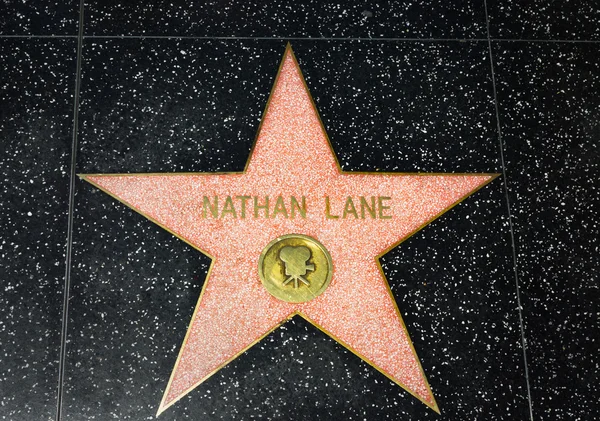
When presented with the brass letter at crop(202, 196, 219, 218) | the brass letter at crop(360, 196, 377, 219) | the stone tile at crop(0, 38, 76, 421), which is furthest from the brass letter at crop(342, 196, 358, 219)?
the stone tile at crop(0, 38, 76, 421)

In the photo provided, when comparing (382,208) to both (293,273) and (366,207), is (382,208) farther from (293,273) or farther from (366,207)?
(293,273)

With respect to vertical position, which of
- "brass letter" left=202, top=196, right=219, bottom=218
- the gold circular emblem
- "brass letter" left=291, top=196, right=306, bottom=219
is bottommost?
the gold circular emblem

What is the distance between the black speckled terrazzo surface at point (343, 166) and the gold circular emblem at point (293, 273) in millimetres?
76

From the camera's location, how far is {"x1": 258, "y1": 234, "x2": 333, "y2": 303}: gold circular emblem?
1.02m

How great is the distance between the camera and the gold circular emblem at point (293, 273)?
102cm

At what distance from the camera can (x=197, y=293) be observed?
1035 mm

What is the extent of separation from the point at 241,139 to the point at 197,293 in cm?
31

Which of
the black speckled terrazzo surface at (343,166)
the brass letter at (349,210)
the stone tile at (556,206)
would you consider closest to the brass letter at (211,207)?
the black speckled terrazzo surface at (343,166)

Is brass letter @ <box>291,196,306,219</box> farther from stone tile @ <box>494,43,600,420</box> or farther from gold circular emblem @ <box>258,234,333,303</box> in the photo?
stone tile @ <box>494,43,600,420</box>

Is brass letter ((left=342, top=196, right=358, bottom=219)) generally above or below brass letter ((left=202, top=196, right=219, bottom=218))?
above

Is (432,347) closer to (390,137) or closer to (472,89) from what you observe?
(390,137)

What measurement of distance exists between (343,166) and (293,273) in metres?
0.23

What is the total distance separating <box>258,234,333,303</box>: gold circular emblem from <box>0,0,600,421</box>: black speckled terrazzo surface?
0.08m

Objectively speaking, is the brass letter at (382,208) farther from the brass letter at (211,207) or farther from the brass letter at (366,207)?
the brass letter at (211,207)
